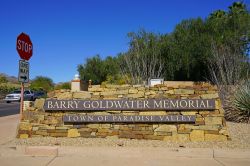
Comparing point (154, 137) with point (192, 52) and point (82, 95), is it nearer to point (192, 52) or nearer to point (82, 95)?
point (82, 95)

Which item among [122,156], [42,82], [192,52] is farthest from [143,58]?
[42,82]

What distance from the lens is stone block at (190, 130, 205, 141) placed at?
9320 millimetres

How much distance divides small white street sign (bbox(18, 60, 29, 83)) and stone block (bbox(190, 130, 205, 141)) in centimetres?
536

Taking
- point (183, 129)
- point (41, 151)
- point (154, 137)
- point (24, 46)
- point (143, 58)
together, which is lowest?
point (41, 151)

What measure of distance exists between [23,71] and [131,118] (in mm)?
3705

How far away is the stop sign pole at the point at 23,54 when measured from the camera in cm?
1004

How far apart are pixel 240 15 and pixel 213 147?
2128 centimetres

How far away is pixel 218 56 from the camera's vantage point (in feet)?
75.9

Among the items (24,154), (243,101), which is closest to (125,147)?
(24,154)

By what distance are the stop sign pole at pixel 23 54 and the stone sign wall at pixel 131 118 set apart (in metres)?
0.89

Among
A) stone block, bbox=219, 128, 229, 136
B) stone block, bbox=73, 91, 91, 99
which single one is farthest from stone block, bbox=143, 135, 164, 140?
stone block, bbox=73, 91, 91, 99

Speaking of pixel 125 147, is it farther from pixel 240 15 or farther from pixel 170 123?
pixel 240 15

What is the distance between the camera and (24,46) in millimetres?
10398

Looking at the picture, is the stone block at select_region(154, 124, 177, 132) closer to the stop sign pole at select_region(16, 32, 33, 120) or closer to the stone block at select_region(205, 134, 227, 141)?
the stone block at select_region(205, 134, 227, 141)
